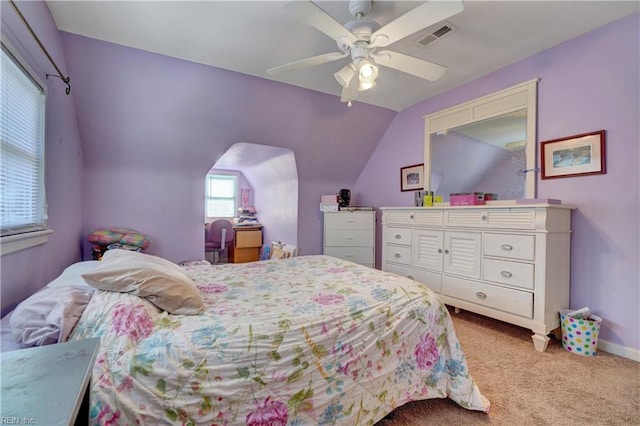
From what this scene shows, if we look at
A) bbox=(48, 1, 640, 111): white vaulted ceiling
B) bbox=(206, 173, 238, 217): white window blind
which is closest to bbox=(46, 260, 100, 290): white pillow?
bbox=(48, 1, 640, 111): white vaulted ceiling

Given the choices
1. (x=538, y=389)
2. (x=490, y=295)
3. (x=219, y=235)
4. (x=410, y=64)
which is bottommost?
(x=538, y=389)

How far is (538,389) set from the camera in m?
1.62

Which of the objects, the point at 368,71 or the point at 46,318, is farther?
the point at 368,71

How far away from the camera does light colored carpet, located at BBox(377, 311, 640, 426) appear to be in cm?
139

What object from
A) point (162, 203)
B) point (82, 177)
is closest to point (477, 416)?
point (162, 203)

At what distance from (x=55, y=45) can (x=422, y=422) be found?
3.28m

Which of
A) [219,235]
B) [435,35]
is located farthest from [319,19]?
[219,235]

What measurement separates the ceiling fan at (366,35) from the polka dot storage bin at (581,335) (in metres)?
2.03

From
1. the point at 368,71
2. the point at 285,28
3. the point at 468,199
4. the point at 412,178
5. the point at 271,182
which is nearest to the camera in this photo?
the point at 368,71

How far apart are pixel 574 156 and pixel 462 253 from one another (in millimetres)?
1143

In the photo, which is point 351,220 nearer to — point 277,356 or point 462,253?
point 462,253

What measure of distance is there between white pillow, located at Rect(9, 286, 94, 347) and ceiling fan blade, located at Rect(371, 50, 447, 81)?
6.47 feet

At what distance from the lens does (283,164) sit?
4191mm

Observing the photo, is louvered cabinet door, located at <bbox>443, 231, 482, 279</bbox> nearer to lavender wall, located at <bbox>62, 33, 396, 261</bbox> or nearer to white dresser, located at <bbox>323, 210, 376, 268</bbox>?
white dresser, located at <bbox>323, 210, 376, 268</bbox>
